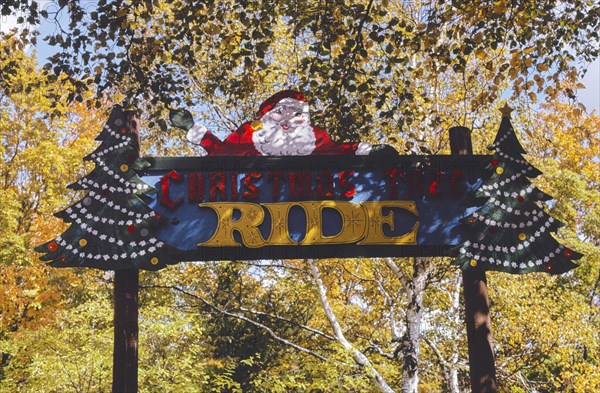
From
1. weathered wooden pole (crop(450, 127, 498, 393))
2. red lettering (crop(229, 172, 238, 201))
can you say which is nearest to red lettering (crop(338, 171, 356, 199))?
red lettering (crop(229, 172, 238, 201))

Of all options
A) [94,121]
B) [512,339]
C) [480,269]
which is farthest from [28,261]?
[480,269]

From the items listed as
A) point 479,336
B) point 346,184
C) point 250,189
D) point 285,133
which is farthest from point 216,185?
point 479,336

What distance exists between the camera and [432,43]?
757 centimetres

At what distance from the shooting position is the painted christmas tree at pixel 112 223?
5660mm

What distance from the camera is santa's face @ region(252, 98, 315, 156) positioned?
6.15 metres

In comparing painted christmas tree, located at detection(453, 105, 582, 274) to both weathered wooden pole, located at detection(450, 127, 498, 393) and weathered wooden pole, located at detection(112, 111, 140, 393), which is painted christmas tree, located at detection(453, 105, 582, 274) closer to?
weathered wooden pole, located at detection(450, 127, 498, 393)

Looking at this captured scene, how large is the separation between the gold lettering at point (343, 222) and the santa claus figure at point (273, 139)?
545 mm

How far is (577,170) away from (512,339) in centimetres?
1308

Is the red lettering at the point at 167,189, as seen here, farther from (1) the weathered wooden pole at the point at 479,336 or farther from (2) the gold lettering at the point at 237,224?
(1) the weathered wooden pole at the point at 479,336

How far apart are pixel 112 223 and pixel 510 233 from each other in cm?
374

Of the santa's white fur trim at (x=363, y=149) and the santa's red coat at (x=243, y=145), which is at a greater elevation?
the santa's red coat at (x=243, y=145)

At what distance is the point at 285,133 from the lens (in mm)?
6195

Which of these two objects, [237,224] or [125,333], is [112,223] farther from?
[237,224]

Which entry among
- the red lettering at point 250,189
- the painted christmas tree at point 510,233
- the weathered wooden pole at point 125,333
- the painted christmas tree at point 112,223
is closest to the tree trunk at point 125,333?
the weathered wooden pole at point 125,333
